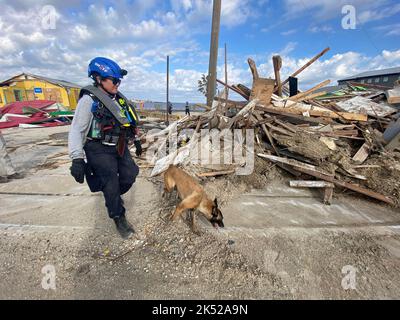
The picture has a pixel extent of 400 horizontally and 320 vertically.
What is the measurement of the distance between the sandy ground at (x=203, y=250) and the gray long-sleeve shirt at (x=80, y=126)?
1.32 m

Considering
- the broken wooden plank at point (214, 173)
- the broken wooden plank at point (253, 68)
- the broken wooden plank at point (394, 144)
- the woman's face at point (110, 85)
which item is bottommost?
the broken wooden plank at point (214, 173)

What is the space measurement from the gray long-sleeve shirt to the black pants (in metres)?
0.18

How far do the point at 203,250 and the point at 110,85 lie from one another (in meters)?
2.35

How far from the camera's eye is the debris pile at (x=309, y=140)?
452 cm

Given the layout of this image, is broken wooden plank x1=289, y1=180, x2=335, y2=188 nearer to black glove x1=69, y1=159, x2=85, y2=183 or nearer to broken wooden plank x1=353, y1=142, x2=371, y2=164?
broken wooden plank x1=353, y1=142, x2=371, y2=164

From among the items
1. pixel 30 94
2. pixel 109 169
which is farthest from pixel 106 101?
pixel 30 94

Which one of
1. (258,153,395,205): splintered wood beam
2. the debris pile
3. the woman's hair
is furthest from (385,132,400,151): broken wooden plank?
the woman's hair

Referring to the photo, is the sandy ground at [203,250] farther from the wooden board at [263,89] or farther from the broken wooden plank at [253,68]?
the broken wooden plank at [253,68]

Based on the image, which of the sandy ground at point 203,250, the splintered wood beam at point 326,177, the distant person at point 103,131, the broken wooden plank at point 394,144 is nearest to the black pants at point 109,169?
the distant person at point 103,131

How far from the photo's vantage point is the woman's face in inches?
104

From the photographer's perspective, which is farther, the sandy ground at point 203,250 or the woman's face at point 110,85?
the woman's face at point 110,85

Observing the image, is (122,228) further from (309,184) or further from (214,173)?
(309,184)

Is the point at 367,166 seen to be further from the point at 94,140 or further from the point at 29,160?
the point at 29,160
